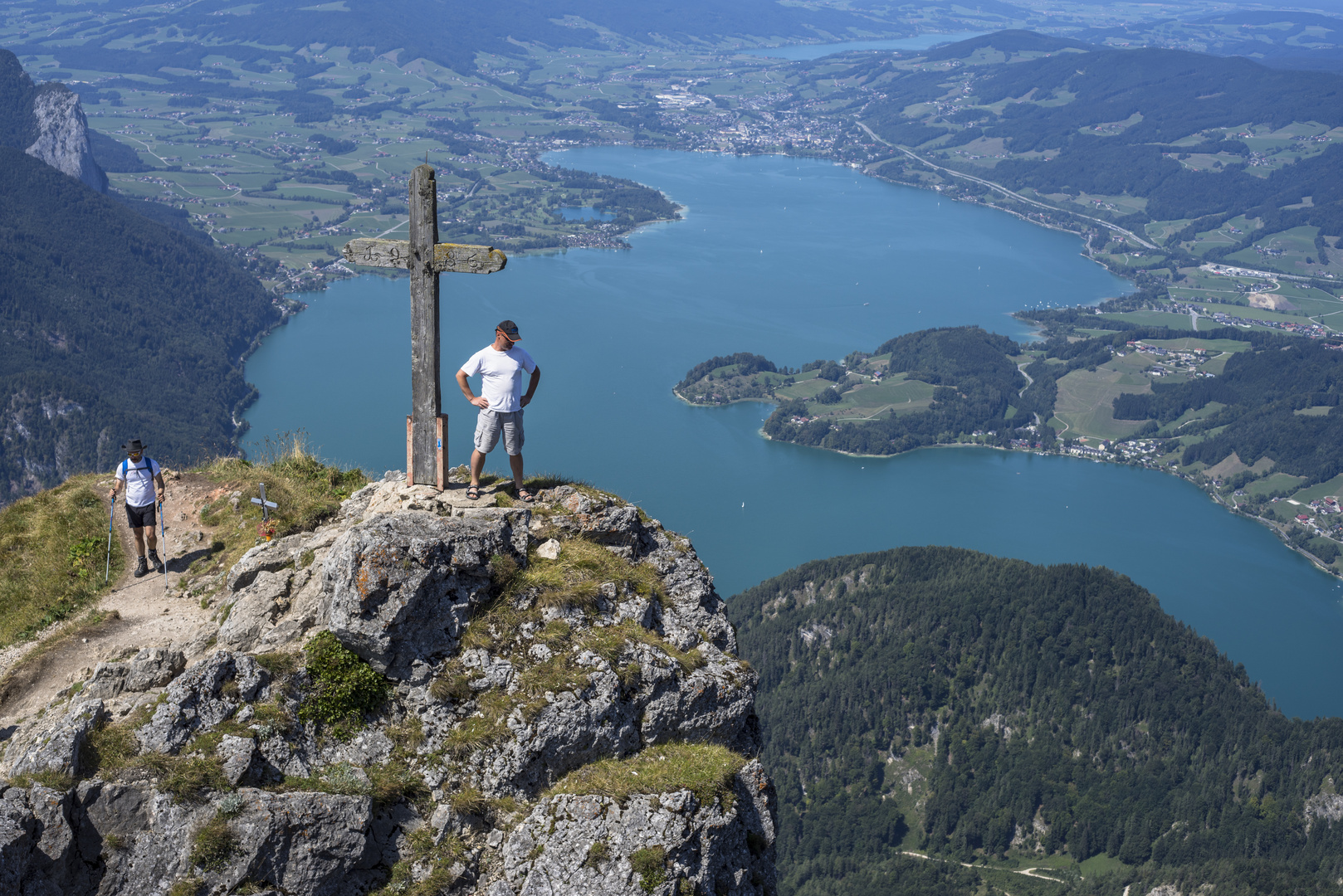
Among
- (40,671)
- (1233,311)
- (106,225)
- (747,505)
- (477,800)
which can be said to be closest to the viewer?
(477,800)

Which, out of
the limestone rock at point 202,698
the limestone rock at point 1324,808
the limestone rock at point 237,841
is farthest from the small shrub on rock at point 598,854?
the limestone rock at point 1324,808

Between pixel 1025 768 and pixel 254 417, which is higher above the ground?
pixel 254 417

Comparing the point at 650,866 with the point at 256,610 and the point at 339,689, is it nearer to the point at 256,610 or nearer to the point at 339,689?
the point at 339,689

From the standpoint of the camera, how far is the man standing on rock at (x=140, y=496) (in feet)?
35.1

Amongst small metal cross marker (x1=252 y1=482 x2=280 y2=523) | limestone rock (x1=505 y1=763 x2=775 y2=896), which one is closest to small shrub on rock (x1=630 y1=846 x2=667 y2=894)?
limestone rock (x1=505 y1=763 x2=775 y2=896)

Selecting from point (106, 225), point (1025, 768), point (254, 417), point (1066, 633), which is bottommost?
point (1025, 768)

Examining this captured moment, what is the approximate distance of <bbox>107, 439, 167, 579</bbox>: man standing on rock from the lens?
10.7 metres

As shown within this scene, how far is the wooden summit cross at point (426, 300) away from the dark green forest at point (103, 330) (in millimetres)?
74515

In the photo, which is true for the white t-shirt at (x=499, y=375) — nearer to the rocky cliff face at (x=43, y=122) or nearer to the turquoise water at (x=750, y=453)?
the turquoise water at (x=750, y=453)

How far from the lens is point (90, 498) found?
12.4 m

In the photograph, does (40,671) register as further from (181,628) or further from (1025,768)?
(1025,768)

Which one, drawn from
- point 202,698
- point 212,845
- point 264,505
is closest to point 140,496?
point 264,505

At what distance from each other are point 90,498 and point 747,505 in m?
84.8

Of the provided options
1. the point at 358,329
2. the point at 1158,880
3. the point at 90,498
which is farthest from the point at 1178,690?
the point at 358,329
